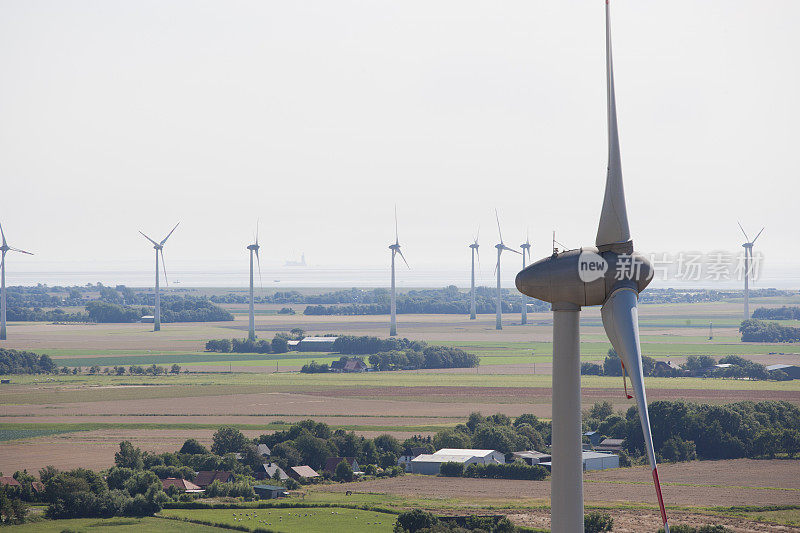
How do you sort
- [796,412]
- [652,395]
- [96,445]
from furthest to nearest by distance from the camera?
1. [652,395]
2. [796,412]
3. [96,445]

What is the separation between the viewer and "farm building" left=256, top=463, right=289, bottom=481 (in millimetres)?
77062

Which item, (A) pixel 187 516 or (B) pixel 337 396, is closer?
(A) pixel 187 516

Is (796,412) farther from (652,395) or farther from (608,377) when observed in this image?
(608,377)

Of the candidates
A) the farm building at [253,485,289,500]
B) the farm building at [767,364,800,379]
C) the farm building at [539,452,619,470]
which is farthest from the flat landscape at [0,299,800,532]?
the farm building at [767,364,800,379]

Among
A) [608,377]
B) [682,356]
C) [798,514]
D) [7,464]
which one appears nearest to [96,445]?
[7,464]

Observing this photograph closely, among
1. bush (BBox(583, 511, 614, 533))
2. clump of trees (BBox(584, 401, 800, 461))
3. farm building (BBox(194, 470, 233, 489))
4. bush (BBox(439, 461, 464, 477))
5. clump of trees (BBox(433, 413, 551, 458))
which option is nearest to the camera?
bush (BBox(583, 511, 614, 533))

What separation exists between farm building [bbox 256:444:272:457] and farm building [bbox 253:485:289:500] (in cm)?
949

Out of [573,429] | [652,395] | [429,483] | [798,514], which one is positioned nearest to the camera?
[573,429]

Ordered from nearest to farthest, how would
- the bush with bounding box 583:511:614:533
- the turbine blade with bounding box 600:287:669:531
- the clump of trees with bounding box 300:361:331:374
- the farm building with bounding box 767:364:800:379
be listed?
1. the turbine blade with bounding box 600:287:669:531
2. the bush with bounding box 583:511:614:533
3. the farm building with bounding box 767:364:800:379
4. the clump of trees with bounding box 300:361:331:374

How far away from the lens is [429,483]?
7519 cm

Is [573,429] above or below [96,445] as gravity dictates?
above

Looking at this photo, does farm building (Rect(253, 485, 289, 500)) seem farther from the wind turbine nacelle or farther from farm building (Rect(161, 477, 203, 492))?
the wind turbine nacelle

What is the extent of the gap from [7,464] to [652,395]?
70084 mm

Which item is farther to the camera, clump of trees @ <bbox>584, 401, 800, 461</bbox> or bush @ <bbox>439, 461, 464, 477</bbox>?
clump of trees @ <bbox>584, 401, 800, 461</bbox>
